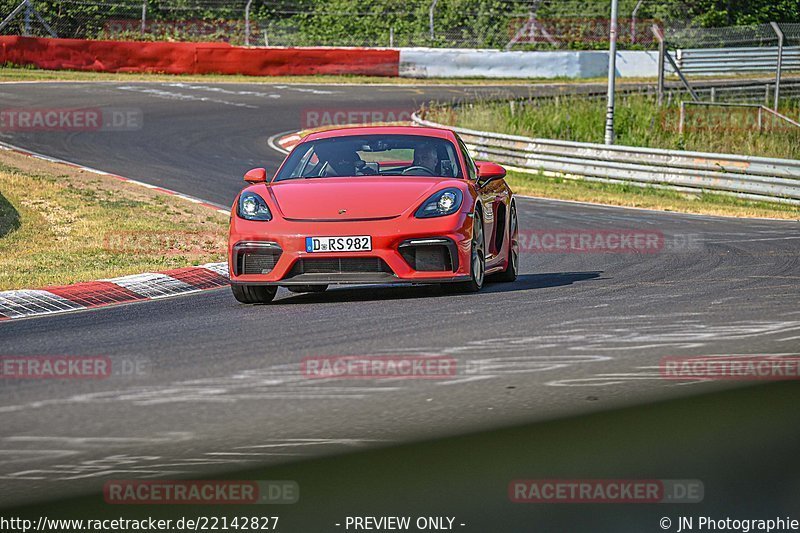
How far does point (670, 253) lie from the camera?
13539mm

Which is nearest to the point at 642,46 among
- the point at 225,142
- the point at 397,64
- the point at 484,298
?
the point at 397,64

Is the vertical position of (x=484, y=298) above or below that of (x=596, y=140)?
above

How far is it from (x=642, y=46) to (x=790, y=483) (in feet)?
154

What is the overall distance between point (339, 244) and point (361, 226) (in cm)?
21

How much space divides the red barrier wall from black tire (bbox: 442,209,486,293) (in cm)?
3074

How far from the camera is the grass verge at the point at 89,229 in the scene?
12.2m

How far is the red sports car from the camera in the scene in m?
9.27

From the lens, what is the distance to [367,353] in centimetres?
736

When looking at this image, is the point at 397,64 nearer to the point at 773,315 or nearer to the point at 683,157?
the point at 683,157
